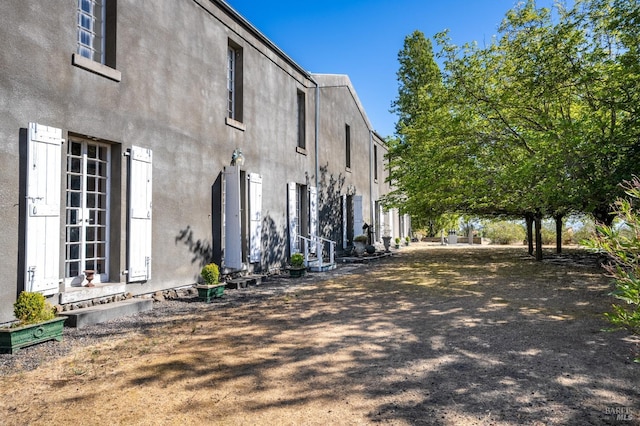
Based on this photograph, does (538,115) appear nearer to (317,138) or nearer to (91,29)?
(317,138)

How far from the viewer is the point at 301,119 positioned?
1277 centimetres

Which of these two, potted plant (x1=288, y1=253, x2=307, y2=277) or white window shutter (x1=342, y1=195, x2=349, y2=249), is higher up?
white window shutter (x1=342, y1=195, x2=349, y2=249)

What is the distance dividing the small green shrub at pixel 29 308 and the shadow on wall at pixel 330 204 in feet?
31.8

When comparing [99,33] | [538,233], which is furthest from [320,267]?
[538,233]

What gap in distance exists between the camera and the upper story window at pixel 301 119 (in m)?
12.7

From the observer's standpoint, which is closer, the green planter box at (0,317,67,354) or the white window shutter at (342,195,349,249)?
the green planter box at (0,317,67,354)

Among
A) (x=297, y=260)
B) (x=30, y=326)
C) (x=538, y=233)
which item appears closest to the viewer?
(x=30, y=326)

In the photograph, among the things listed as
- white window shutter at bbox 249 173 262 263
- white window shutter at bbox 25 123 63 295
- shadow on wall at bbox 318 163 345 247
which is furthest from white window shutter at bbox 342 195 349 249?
white window shutter at bbox 25 123 63 295

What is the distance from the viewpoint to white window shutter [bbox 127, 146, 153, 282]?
6.23 m

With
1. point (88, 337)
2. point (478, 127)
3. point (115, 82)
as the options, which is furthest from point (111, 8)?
point (478, 127)

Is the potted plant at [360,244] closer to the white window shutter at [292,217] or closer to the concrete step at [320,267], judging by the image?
the concrete step at [320,267]

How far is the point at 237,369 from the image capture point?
12.0ft

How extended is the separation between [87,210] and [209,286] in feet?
7.71

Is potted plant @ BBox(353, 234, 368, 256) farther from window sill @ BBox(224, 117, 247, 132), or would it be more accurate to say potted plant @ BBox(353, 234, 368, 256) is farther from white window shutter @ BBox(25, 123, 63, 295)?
white window shutter @ BBox(25, 123, 63, 295)
